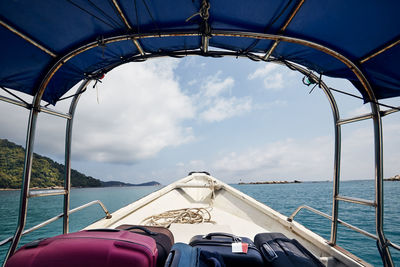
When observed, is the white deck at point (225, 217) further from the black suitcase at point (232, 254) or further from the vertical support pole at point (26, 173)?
the vertical support pole at point (26, 173)

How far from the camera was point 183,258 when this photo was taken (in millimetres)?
1069

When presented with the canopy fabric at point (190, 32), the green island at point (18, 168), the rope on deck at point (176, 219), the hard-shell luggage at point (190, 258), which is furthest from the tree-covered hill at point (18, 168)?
the hard-shell luggage at point (190, 258)

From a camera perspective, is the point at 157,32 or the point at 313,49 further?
the point at 313,49

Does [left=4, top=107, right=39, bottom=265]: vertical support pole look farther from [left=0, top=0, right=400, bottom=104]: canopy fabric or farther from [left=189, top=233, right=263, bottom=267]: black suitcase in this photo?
[left=189, top=233, right=263, bottom=267]: black suitcase

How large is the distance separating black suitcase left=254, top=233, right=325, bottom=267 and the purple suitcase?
0.90m

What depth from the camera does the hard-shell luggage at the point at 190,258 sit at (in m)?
1.02

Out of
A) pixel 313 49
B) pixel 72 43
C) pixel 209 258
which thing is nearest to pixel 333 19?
pixel 313 49

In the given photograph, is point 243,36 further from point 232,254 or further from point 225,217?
point 225,217

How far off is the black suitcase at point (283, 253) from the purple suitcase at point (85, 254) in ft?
2.95

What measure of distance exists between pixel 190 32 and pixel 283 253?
1.96 m

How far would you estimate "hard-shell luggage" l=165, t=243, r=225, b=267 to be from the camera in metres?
1.02

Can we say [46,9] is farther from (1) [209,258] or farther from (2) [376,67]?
(2) [376,67]

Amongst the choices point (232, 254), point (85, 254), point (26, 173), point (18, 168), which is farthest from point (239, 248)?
point (18, 168)

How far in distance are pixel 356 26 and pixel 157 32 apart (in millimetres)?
1620
